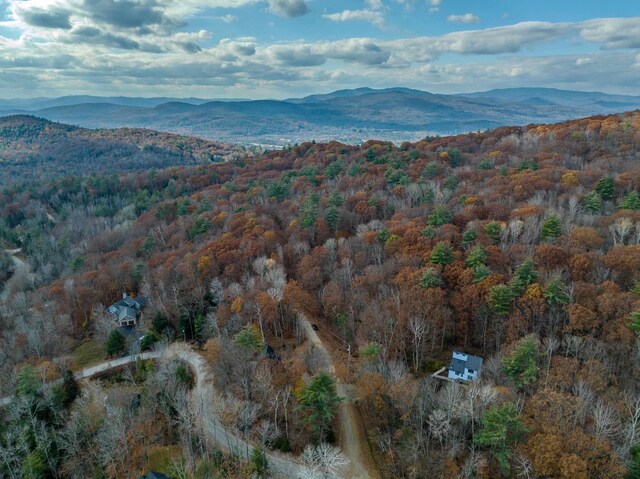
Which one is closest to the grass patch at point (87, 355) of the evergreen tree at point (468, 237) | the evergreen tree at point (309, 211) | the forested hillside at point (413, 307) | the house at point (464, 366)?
the forested hillside at point (413, 307)

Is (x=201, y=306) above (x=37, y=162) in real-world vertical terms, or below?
below

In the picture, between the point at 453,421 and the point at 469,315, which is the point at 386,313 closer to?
the point at 469,315

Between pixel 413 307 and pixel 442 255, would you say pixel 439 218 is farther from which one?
pixel 413 307

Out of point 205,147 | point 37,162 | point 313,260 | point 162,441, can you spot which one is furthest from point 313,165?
point 37,162

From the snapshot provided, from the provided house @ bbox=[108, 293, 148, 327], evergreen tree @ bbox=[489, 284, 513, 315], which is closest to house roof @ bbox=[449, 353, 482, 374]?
evergreen tree @ bbox=[489, 284, 513, 315]

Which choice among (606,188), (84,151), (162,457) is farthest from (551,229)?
(84,151)

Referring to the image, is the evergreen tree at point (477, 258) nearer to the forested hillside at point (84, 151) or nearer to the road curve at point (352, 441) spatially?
the road curve at point (352, 441)

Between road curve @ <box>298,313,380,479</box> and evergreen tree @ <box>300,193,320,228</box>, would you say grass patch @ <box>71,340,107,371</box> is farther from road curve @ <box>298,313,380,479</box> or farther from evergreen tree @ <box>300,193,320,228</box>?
evergreen tree @ <box>300,193,320,228</box>
